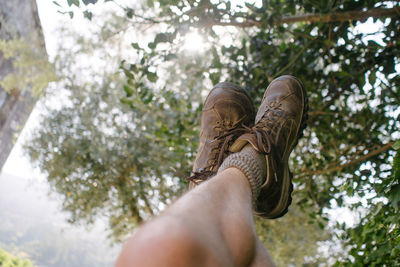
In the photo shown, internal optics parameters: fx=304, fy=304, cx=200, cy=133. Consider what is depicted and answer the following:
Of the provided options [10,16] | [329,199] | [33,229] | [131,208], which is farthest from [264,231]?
[33,229]

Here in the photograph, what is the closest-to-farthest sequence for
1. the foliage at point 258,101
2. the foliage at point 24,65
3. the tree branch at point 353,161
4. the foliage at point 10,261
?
the foliage at point 258,101, the tree branch at point 353,161, the foliage at point 24,65, the foliage at point 10,261

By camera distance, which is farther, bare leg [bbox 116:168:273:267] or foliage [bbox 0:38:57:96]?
foliage [bbox 0:38:57:96]

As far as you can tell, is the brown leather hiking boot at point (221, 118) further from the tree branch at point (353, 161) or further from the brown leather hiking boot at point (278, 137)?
the tree branch at point (353, 161)

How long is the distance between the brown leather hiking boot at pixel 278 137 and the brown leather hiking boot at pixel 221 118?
0.11 meters

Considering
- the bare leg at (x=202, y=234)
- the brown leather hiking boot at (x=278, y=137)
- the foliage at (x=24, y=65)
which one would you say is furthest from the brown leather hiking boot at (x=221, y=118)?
the foliage at (x=24, y=65)

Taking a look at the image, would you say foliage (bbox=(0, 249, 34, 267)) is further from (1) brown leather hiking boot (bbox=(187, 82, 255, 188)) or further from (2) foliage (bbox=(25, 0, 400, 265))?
(1) brown leather hiking boot (bbox=(187, 82, 255, 188))

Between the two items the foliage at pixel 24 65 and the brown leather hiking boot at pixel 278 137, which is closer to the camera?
the brown leather hiking boot at pixel 278 137

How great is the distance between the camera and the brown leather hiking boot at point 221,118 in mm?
1629

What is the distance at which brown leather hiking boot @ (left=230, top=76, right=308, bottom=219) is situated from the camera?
1.32 metres

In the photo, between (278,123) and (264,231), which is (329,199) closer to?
(278,123)

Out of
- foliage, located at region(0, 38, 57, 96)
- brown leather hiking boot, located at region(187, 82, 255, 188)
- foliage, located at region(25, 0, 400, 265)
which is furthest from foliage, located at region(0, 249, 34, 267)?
brown leather hiking boot, located at region(187, 82, 255, 188)

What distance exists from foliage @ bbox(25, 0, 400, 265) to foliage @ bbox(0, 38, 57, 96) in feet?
3.26

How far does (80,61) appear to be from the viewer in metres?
5.18

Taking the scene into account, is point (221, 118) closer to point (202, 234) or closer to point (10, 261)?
point (202, 234)
